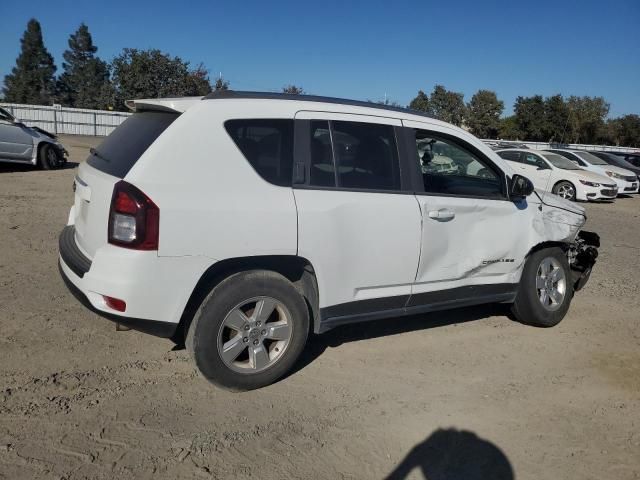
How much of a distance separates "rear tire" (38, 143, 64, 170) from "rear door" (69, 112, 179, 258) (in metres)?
12.2

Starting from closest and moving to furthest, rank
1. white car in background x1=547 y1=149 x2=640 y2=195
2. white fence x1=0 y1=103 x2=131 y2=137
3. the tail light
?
the tail light
white car in background x1=547 y1=149 x2=640 y2=195
white fence x1=0 y1=103 x2=131 y2=137

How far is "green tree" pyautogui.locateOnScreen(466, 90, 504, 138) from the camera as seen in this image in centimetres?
5500

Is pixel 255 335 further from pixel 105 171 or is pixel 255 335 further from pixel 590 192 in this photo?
pixel 590 192

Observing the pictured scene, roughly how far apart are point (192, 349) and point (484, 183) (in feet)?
9.59

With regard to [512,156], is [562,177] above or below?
below

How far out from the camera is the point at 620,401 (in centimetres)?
395

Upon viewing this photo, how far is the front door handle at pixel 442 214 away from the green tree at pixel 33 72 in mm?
90319

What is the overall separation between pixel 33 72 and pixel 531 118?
72.5m

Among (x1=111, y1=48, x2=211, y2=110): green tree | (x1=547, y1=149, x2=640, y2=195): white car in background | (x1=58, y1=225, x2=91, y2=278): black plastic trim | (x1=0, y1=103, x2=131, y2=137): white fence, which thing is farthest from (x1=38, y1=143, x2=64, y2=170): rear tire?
(x1=111, y1=48, x2=211, y2=110): green tree

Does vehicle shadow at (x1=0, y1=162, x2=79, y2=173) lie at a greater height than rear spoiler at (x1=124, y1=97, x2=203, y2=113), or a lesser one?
lesser

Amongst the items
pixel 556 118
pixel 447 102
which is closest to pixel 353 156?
pixel 447 102

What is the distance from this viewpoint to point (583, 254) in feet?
18.8

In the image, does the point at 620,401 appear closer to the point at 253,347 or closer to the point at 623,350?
the point at 623,350

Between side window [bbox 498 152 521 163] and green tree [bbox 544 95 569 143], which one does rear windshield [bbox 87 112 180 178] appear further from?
green tree [bbox 544 95 569 143]
